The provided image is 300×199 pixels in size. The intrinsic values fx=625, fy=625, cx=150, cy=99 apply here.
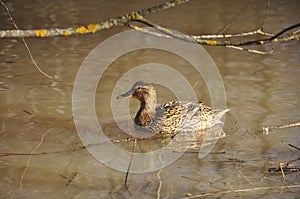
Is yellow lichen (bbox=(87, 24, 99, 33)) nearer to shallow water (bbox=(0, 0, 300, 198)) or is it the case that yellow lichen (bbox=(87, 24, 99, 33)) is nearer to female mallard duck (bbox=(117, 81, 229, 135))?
shallow water (bbox=(0, 0, 300, 198))

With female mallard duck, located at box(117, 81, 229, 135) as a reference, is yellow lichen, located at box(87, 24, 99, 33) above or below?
above

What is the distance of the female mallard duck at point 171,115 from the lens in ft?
20.0

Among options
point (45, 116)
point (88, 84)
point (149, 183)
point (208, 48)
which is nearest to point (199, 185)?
point (149, 183)

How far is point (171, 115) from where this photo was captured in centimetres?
611

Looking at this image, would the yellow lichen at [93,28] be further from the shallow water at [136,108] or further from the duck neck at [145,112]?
the duck neck at [145,112]

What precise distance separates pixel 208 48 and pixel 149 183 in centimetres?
393

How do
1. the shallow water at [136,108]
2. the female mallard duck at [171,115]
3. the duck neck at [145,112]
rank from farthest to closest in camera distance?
the duck neck at [145,112] < the female mallard duck at [171,115] < the shallow water at [136,108]

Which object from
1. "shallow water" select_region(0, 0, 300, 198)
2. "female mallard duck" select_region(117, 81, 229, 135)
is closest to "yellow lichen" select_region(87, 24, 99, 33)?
"shallow water" select_region(0, 0, 300, 198)

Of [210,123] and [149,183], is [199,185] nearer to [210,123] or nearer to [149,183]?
[149,183]

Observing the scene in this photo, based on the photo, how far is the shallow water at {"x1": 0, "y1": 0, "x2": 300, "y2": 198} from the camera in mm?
4629

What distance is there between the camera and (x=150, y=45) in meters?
8.40

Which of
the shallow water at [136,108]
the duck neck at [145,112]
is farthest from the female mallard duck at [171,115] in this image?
the shallow water at [136,108]

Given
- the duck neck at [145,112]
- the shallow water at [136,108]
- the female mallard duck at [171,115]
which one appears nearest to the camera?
the shallow water at [136,108]

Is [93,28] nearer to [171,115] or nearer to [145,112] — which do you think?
[171,115]
